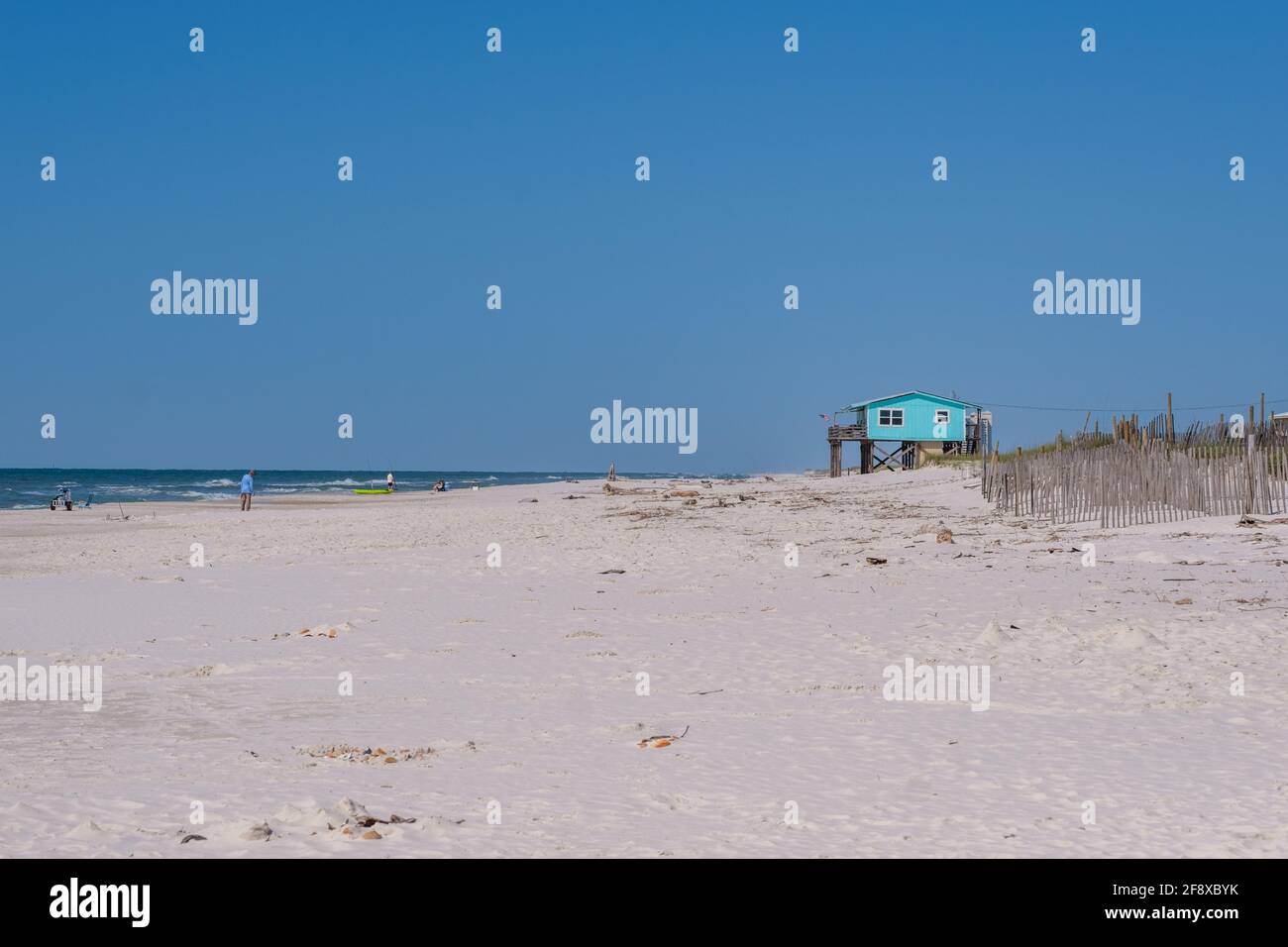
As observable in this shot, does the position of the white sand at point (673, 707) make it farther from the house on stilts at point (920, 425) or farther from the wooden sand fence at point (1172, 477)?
the house on stilts at point (920, 425)

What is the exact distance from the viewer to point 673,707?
8.12 metres

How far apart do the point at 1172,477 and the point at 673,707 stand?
13676 mm

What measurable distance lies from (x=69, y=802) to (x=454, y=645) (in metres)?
5.04

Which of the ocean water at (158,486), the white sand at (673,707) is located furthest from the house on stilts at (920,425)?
the white sand at (673,707)

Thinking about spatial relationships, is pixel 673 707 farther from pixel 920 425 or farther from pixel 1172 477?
pixel 920 425

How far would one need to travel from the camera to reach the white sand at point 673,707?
5.38m

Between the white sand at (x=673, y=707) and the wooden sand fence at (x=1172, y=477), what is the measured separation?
150 cm

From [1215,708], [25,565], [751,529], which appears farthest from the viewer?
[751,529]

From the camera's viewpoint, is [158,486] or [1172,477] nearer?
[1172,477]

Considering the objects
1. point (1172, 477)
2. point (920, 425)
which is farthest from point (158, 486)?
point (1172, 477)

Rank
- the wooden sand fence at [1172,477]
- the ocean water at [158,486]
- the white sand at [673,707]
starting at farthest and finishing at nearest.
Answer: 1. the ocean water at [158,486]
2. the wooden sand fence at [1172,477]
3. the white sand at [673,707]
